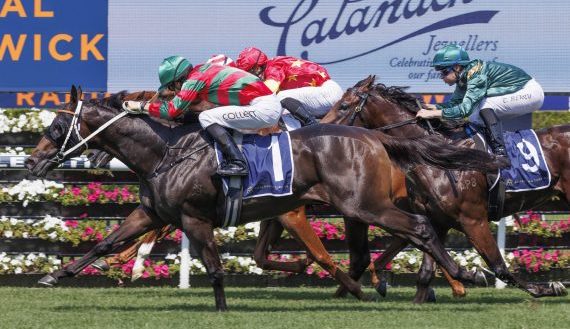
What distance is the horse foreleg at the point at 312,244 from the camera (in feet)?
28.1

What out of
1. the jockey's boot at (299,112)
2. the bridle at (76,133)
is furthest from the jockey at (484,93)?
the bridle at (76,133)

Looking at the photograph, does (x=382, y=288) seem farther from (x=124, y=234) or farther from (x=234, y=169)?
(x=124, y=234)

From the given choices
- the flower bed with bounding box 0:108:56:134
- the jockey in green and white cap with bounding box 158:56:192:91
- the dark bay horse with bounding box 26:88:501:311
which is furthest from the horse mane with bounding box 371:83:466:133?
the flower bed with bounding box 0:108:56:134

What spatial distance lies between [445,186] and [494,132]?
53 cm

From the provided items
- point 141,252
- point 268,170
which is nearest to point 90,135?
point 268,170

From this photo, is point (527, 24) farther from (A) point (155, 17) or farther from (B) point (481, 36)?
(A) point (155, 17)

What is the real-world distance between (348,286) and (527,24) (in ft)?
14.6

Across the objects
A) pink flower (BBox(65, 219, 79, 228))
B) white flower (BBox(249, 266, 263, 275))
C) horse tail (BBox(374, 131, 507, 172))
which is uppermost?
horse tail (BBox(374, 131, 507, 172))

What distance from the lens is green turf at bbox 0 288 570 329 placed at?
7.29 m

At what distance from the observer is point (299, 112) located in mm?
9188

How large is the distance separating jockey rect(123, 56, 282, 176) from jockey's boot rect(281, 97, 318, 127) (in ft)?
3.62

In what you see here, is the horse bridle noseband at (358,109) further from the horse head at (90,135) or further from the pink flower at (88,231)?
the pink flower at (88,231)

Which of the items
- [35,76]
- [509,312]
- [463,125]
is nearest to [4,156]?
[35,76]

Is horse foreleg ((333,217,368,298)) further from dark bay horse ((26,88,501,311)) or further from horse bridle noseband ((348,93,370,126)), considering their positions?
dark bay horse ((26,88,501,311))
